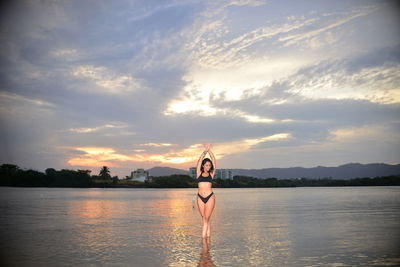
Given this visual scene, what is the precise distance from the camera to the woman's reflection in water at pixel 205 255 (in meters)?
9.79

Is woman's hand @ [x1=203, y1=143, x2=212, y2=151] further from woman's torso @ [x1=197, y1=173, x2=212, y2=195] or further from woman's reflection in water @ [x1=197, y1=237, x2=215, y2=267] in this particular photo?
woman's reflection in water @ [x1=197, y1=237, x2=215, y2=267]

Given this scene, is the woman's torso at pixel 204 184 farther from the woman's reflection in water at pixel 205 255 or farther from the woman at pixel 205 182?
the woman's reflection in water at pixel 205 255

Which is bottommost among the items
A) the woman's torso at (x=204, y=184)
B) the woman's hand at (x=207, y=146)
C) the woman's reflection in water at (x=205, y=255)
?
the woman's reflection in water at (x=205, y=255)

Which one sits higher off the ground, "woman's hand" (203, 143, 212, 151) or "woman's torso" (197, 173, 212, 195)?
"woman's hand" (203, 143, 212, 151)

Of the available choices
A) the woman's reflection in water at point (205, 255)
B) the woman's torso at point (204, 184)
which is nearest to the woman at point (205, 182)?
the woman's torso at point (204, 184)

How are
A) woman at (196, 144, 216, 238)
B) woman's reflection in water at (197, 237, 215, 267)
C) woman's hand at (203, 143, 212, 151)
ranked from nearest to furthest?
woman's reflection in water at (197, 237, 215, 267) < woman at (196, 144, 216, 238) < woman's hand at (203, 143, 212, 151)

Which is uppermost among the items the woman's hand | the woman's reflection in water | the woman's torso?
the woman's hand

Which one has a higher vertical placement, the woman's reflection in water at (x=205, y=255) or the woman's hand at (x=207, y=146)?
the woman's hand at (x=207, y=146)

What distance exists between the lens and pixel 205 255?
36.2 feet

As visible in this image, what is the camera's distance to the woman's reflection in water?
979cm

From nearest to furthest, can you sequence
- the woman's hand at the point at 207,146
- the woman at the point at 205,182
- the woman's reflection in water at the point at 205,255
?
the woman's reflection in water at the point at 205,255 → the woman at the point at 205,182 → the woman's hand at the point at 207,146

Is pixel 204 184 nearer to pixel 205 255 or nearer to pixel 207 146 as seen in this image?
pixel 207 146

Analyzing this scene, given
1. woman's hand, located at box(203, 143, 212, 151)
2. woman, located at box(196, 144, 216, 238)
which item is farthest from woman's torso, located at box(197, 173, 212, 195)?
woman's hand, located at box(203, 143, 212, 151)

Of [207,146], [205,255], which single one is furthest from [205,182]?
[205,255]
